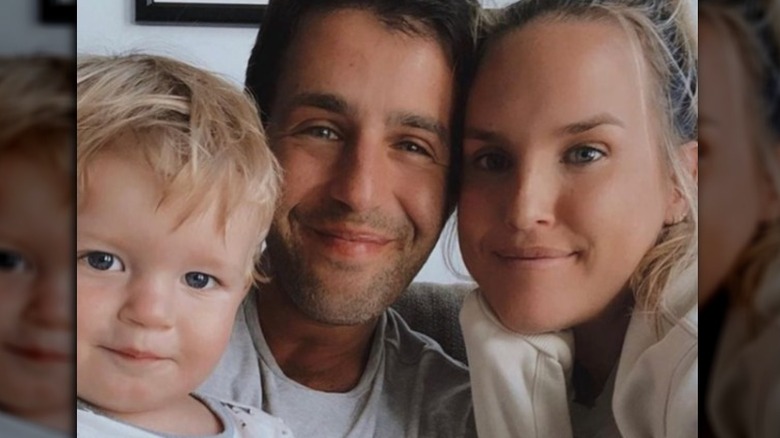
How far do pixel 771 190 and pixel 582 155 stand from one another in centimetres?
26

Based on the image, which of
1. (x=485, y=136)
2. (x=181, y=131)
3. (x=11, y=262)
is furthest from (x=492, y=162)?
(x=11, y=262)

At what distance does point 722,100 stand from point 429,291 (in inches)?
17.5

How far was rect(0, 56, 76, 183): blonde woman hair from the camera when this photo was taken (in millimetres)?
1153

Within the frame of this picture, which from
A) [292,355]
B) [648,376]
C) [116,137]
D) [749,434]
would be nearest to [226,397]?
[292,355]

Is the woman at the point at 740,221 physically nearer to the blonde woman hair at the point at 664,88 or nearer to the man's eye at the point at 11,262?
the blonde woman hair at the point at 664,88

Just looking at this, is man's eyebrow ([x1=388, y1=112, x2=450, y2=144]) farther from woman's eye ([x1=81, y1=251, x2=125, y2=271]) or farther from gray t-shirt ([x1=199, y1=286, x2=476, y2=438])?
woman's eye ([x1=81, y1=251, x2=125, y2=271])

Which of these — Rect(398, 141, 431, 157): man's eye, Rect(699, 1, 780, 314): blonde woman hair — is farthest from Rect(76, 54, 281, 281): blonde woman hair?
Rect(699, 1, 780, 314): blonde woman hair

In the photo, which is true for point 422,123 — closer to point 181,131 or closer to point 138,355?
point 181,131

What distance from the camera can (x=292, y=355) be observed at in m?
1.15

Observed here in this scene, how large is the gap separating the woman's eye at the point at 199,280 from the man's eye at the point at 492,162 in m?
0.35

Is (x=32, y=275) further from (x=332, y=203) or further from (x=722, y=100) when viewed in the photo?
(x=722, y=100)

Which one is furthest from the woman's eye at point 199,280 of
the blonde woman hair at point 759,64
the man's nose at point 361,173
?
the blonde woman hair at point 759,64

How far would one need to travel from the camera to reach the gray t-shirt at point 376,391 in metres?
1.14

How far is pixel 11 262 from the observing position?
1165 millimetres
